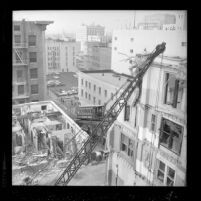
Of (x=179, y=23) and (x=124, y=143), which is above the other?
(x=179, y=23)

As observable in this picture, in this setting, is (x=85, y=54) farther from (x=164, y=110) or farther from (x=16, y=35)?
(x=164, y=110)

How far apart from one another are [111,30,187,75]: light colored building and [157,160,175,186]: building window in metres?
0.85

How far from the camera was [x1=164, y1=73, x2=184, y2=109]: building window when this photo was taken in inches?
89.0

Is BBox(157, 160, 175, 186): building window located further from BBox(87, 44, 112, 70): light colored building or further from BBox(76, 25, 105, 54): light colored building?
BBox(76, 25, 105, 54): light colored building

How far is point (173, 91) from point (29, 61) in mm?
1221

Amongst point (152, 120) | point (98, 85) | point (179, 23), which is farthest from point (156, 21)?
point (152, 120)

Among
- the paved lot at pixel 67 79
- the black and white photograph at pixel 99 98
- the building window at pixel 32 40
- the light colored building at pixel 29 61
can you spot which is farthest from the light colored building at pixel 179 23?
the building window at pixel 32 40

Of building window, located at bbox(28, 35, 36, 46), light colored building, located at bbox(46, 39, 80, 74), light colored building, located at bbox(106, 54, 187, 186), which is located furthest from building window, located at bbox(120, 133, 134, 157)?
building window, located at bbox(28, 35, 36, 46)

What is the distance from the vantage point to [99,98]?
2398mm

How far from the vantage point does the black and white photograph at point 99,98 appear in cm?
225

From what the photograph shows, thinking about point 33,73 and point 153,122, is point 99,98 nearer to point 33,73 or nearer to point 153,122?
point 153,122

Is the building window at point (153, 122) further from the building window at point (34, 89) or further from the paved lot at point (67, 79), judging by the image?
the building window at point (34, 89)
